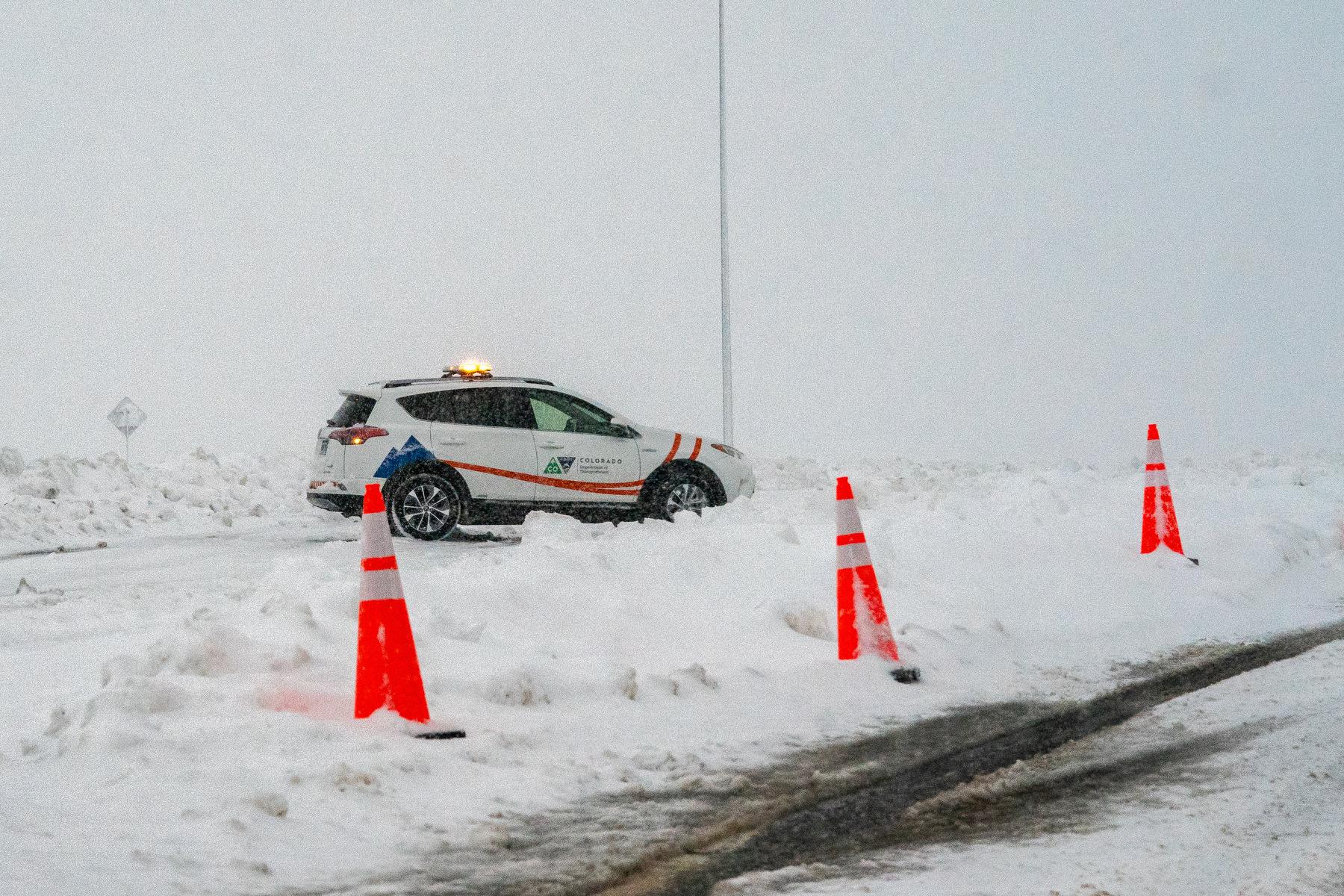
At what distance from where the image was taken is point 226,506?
16703mm

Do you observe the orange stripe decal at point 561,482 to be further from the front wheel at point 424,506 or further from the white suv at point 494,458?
the front wheel at point 424,506

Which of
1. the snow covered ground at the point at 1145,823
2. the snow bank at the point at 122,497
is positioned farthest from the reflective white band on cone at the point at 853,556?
the snow bank at the point at 122,497

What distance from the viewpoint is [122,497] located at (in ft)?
52.7

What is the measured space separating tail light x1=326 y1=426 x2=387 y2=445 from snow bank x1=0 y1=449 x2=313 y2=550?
10.4ft

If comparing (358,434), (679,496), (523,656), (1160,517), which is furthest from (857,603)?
(358,434)

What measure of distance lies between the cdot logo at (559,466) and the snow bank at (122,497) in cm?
437

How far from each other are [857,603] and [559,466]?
7366 mm

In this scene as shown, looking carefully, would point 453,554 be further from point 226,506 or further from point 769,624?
point 226,506

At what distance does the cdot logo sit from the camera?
13219 millimetres

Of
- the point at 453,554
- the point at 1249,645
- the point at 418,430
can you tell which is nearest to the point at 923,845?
the point at 1249,645

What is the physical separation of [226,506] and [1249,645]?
13054 millimetres

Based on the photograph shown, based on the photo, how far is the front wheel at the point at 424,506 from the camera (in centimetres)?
1281

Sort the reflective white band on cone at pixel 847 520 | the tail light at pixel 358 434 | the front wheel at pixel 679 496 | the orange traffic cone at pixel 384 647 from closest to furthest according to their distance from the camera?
1. the orange traffic cone at pixel 384 647
2. the reflective white band on cone at pixel 847 520
3. the tail light at pixel 358 434
4. the front wheel at pixel 679 496

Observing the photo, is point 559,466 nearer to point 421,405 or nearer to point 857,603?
point 421,405
